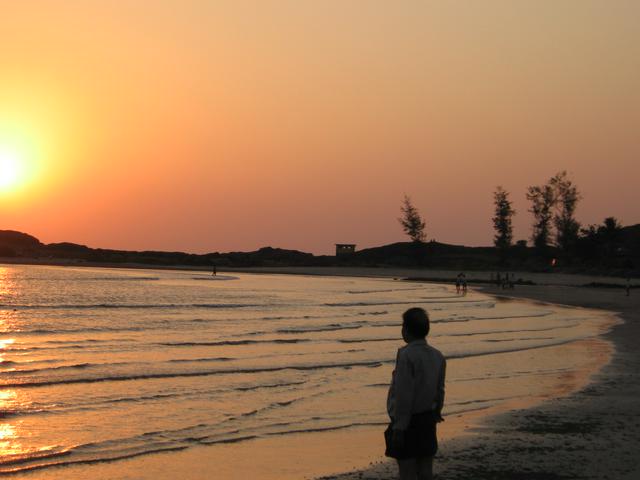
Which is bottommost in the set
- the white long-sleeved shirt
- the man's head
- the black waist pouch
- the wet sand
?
the wet sand

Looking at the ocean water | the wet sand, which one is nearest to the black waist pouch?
the wet sand

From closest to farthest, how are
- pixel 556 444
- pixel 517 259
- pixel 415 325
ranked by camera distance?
pixel 415 325 → pixel 556 444 → pixel 517 259

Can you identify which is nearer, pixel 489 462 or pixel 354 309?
pixel 489 462

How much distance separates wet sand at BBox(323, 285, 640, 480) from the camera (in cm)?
959

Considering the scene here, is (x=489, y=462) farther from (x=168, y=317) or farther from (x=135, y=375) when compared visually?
(x=168, y=317)

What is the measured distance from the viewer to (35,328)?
30.7 meters

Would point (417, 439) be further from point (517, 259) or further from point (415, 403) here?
point (517, 259)

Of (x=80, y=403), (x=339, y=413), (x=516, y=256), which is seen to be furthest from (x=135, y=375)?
(x=516, y=256)

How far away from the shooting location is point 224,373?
→ 18.9 m

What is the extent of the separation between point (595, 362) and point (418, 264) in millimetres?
141487

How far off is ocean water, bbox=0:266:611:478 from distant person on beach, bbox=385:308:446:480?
14.9ft

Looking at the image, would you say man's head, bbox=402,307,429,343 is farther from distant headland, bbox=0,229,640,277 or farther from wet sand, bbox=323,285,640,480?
distant headland, bbox=0,229,640,277

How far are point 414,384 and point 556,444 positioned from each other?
5627mm

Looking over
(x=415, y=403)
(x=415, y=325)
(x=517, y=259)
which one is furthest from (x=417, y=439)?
(x=517, y=259)
